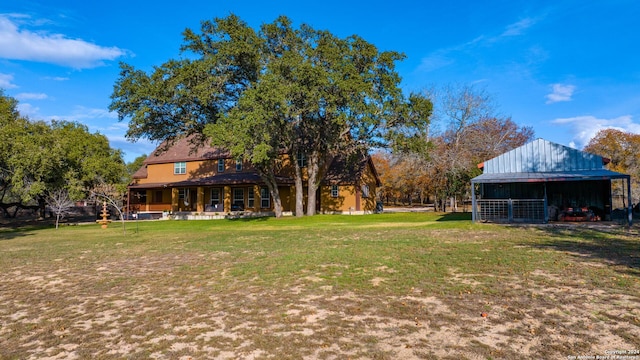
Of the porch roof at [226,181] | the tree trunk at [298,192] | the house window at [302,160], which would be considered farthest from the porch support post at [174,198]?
the tree trunk at [298,192]

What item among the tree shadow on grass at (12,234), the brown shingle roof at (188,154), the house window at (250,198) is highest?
the brown shingle roof at (188,154)

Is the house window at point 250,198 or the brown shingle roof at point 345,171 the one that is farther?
the brown shingle roof at point 345,171

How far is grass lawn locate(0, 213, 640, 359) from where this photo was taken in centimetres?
454

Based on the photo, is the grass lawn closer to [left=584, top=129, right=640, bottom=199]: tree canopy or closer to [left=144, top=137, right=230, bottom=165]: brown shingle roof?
[left=144, top=137, right=230, bottom=165]: brown shingle roof

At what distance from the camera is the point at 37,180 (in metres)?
25.6

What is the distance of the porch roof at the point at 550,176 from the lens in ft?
58.5

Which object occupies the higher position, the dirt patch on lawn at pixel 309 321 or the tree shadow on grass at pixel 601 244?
the tree shadow on grass at pixel 601 244

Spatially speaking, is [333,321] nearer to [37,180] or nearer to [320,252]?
[320,252]

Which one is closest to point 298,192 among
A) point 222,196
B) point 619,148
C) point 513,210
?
point 222,196

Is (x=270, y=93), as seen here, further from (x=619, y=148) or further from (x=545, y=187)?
(x=619, y=148)

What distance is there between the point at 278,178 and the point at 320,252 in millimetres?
22268

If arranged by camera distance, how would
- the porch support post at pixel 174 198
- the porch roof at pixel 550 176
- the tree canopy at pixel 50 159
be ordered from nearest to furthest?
1. the porch roof at pixel 550 176
2. the tree canopy at pixel 50 159
3. the porch support post at pixel 174 198

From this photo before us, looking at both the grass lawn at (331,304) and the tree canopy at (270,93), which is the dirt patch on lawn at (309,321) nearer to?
the grass lawn at (331,304)

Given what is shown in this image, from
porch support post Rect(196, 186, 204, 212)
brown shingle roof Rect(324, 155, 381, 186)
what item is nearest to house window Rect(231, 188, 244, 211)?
porch support post Rect(196, 186, 204, 212)
